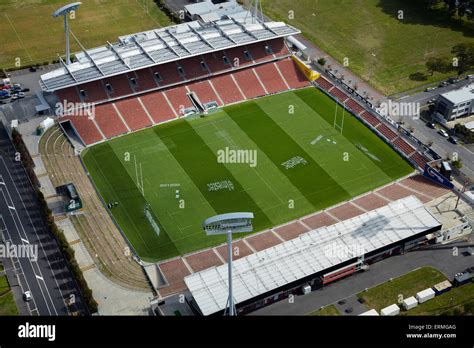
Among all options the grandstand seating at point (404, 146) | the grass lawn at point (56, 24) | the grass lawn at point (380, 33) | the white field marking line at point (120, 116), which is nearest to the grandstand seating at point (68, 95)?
the white field marking line at point (120, 116)

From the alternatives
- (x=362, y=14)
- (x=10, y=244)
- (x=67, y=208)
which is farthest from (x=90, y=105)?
(x=362, y=14)

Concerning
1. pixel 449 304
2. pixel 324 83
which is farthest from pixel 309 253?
pixel 324 83

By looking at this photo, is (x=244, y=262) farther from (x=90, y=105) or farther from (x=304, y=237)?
(x=90, y=105)

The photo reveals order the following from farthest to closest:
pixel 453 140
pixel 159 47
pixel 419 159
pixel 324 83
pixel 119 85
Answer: pixel 324 83 → pixel 159 47 → pixel 119 85 → pixel 453 140 → pixel 419 159

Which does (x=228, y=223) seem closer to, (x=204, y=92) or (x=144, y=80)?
(x=204, y=92)

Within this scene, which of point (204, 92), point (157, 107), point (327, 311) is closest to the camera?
point (327, 311)

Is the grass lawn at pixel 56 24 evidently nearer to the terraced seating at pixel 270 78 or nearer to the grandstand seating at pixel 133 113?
the grandstand seating at pixel 133 113

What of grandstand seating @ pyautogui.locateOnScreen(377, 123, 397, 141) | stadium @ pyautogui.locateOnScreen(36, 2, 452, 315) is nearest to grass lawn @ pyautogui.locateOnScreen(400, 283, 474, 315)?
stadium @ pyautogui.locateOnScreen(36, 2, 452, 315)

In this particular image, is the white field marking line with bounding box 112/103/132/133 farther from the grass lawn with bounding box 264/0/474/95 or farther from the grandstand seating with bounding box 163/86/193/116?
the grass lawn with bounding box 264/0/474/95
